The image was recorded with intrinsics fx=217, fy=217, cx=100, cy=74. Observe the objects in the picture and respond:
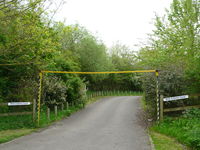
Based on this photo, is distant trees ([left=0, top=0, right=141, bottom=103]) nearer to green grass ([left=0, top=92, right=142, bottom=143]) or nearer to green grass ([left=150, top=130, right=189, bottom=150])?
green grass ([left=0, top=92, right=142, bottom=143])

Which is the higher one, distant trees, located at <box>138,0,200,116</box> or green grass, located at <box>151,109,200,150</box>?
distant trees, located at <box>138,0,200,116</box>

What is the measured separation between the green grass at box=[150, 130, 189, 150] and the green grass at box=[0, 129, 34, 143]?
5725 millimetres

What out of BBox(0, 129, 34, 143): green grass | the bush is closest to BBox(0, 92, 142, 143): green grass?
BBox(0, 129, 34, 143): green grass

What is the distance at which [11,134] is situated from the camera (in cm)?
955

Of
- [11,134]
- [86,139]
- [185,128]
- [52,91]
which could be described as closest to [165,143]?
[185,128]

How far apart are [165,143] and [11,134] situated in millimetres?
6487

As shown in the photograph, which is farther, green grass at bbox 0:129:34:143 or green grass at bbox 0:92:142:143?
green grass at bbox 0:92:142:143

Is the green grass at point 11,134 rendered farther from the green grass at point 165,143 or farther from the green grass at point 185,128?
the green grass at point 185,128

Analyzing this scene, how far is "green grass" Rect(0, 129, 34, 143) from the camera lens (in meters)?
8.74

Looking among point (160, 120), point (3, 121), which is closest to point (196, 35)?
point (160, 120)

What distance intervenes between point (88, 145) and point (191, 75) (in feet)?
21.8

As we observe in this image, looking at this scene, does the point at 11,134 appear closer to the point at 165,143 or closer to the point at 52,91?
the point at 52,91

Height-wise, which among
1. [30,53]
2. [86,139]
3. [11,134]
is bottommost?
[86,139]

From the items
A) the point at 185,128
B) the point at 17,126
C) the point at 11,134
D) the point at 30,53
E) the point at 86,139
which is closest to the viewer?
the point at 185,128
